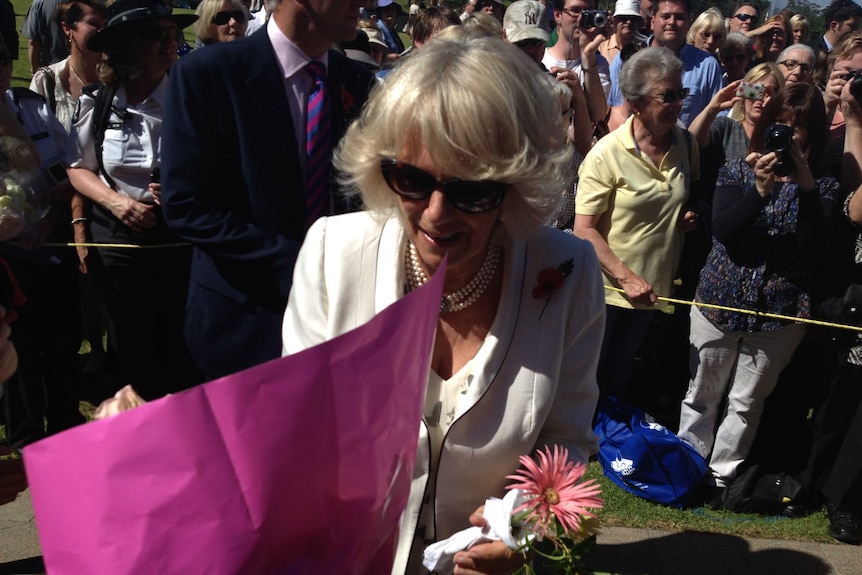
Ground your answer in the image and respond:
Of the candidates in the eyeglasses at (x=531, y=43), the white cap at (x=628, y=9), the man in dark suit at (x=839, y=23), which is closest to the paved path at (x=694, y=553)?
the eyeglasses at (x=531, y=43)

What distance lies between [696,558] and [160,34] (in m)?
3.52

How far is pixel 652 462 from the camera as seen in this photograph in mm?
4680

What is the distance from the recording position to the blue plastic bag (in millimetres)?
4680

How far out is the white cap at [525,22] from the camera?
6246 millimetres

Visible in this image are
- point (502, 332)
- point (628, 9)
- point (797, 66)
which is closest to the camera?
point (502, 332)

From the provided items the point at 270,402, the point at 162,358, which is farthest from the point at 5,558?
the point at 270,402

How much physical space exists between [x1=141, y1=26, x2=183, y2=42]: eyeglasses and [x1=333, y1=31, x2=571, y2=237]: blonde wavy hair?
299cm

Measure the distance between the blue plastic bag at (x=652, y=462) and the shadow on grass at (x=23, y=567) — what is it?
106 inches

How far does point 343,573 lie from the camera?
1.45 m

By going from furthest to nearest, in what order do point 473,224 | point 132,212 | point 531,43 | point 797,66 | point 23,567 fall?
point 797,66 < point 531,43 < point 132,212 < point 23,567 < point 473,224

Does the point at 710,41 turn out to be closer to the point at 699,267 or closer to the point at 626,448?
the point at 699,267

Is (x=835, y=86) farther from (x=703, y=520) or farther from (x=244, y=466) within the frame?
(x=244, y=466)

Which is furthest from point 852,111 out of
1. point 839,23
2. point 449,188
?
point 839,23

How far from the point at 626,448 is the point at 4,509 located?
290 cm
